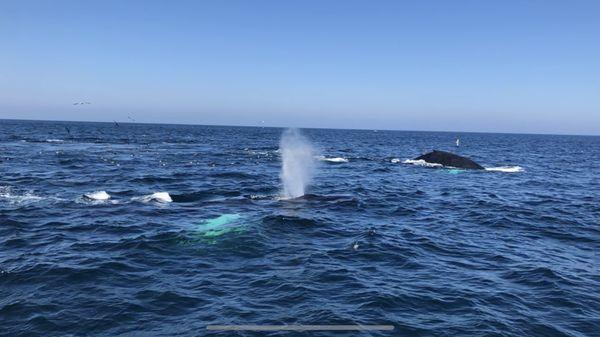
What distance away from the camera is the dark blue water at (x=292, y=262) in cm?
1323

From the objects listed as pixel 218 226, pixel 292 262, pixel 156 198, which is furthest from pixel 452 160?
pixel 292 262

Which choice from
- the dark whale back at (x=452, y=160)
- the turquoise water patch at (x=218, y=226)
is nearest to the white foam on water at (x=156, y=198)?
the turquoise water patch at (x=218, y=226)

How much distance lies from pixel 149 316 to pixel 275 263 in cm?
591

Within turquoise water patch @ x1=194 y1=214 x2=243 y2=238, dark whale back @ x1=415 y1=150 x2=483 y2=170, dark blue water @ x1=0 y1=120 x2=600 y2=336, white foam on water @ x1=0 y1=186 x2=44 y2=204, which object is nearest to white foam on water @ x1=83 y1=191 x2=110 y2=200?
dark blue water @ x1=0 y1=120 x2=600 y2=336

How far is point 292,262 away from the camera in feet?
59.7

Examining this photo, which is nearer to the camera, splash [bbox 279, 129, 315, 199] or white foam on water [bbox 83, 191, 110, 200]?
white foam on water [bbox 83, 191, 110, 200]

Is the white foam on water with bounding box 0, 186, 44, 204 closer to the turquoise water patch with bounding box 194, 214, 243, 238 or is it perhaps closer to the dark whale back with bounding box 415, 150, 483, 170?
the turquoise water patch with bounding box 194, 214, 243, 238

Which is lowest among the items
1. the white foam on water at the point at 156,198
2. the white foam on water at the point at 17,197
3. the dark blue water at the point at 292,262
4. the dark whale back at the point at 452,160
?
the dark blue water at the point at 292,262

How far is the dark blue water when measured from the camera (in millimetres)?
13234

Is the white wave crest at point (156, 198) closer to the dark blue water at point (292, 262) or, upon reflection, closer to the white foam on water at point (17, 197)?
the dark blue water at point (292, 262)

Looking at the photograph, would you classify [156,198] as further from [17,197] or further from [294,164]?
[294,164]

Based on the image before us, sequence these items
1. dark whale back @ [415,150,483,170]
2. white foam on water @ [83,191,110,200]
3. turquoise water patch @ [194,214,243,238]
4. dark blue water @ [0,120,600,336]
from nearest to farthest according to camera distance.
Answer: dark blue water @ [0,120,600,336] → turquoise water patch @ [194,214,243,238] → white foam on water @ [83,191,110,200] → dark whale back @ [415,150,483,170]

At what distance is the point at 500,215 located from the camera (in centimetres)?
2897

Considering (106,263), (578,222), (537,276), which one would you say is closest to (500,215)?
(578,222)
